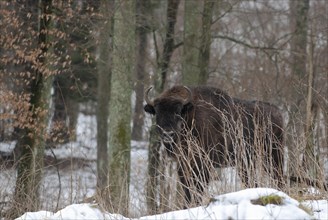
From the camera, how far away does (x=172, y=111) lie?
37.2 feet

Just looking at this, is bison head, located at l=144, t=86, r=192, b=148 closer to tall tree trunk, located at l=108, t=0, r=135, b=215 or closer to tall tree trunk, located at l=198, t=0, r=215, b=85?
tall tree trunk, located at l=108, t=0, r=135, b=215

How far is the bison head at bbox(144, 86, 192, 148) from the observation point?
10992 mm

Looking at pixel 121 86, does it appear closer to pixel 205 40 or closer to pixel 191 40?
pixel 191 40

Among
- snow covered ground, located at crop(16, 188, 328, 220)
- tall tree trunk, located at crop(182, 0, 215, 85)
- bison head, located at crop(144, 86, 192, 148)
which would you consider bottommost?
snow covered ground, located at crop(16, 188, 328, 220)

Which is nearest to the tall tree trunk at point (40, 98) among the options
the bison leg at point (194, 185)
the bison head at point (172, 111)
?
the bison head at point (172, 111)

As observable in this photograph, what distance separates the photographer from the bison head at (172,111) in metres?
11.0

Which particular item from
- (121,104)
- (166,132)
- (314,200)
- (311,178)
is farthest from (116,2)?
(314,200)

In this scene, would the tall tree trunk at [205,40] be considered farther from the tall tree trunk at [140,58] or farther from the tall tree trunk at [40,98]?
the tall tree trunk at [40,98]

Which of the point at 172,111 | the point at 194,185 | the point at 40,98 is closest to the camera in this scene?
the point at 194,185

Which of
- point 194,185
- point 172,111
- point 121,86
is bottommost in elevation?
point 194,185

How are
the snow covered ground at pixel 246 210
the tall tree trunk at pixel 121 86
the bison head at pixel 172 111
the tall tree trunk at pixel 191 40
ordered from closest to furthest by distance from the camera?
the snow covered ground at pixel 246 210, the bison head at pixel 172 111, the tall tree trunk at pixel 121 86, the tall tree trunk at pixel 191 40

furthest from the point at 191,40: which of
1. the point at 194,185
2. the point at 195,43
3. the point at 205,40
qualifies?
the point at 194,185

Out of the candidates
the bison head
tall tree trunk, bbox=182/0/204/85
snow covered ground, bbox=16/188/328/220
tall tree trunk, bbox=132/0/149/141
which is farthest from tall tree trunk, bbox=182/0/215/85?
snow covered ground, bbox=16/188/328/220

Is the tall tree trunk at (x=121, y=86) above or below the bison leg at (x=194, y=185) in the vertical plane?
above
